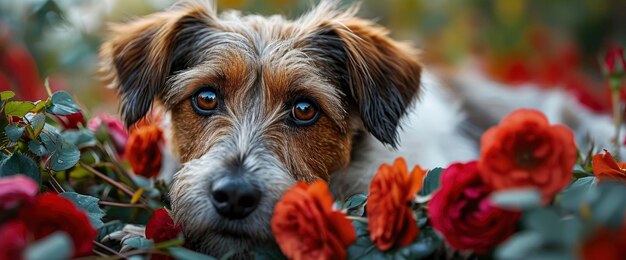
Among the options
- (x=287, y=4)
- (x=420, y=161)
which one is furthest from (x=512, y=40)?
(x=420, y=161)

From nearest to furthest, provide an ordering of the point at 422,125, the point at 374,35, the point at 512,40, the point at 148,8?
the point at 374,35
the point at 422,125
the point at 148,8
the point at 512,40

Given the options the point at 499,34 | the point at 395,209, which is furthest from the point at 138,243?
the point at 499,34

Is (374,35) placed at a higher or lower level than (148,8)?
higher

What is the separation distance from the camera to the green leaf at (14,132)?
6.08 feet

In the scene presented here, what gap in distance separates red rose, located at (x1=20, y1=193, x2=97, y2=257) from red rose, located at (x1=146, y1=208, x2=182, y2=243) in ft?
1.20

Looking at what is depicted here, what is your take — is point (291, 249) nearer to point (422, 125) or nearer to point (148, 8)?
point (422, 125)

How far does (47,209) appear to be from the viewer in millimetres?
1574

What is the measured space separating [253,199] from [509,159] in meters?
0.83

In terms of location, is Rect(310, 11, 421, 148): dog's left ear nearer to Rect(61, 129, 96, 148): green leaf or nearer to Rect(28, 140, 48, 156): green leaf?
Rect(61, 129, 96, 148): green leaf

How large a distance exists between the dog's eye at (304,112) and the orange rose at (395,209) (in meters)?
0.81

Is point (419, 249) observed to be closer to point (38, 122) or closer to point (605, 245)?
point (605, 245)

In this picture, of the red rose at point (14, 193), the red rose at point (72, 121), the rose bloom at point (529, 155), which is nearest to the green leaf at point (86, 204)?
the red rose at point (14, 193)

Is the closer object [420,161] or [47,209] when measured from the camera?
[47,209]

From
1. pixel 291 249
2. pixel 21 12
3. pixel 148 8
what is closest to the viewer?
pixel 291 249
